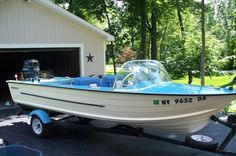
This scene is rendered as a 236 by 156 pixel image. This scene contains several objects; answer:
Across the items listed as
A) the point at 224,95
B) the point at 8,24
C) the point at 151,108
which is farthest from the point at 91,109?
the point at 8,24

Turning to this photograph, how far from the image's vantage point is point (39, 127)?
7.97 meters

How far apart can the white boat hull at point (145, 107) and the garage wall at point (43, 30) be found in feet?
16.3

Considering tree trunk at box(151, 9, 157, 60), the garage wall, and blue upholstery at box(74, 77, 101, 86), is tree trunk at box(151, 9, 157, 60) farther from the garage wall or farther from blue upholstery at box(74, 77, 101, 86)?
blue upholstery at box(74, 77, 101, 86)

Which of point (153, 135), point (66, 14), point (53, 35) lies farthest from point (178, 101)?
point (66, 14)

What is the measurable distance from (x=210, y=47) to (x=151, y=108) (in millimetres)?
11348

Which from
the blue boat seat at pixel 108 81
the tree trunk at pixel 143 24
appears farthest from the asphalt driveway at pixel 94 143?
the tree trunk at pixel 143 24

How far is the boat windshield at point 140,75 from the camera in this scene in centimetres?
661

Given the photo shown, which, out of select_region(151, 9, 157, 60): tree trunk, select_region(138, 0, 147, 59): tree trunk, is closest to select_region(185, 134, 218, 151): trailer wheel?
select_region(138, 0, 147, 59): tree trunk

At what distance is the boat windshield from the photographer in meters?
6.61

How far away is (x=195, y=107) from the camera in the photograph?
229 inches

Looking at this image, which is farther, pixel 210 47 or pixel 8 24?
pixel 210 47

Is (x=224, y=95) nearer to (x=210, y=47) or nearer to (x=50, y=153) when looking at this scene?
(x=50, y=153)

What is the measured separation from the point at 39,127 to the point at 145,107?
2.88 m

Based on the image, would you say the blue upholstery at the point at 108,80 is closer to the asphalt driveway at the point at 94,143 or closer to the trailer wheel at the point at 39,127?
the asphalt driveway at the point at 94,143
